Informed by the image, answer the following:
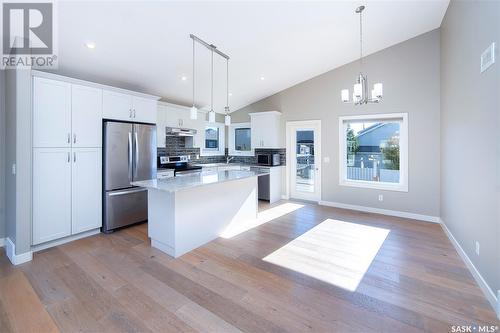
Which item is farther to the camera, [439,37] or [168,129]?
[168,129]

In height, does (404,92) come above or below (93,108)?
above

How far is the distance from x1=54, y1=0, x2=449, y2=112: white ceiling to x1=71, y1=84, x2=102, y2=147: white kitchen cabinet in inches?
18.2

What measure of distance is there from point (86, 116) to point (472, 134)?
506 cm

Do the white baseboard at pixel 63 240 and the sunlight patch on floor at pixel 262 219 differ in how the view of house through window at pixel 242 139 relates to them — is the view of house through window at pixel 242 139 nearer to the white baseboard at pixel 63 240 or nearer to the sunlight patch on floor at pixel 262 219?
the sunlight patch on floor at pixel 262 219

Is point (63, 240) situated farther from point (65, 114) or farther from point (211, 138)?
point (211, 138)

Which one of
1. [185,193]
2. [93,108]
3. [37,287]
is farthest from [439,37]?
[37,287]

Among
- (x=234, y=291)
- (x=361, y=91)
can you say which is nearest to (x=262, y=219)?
(x=234, y=291)

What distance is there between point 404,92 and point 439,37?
41.3 inches

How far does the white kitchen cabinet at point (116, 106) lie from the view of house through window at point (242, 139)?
11.8 feet

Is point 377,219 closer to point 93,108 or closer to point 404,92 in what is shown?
point 404,92

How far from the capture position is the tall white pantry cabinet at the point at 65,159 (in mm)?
3018

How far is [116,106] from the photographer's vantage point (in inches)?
149

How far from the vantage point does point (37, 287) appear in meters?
2.32

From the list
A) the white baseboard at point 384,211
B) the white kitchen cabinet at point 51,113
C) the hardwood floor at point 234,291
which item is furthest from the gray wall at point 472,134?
the white kitchen cabinet at point 51,113
